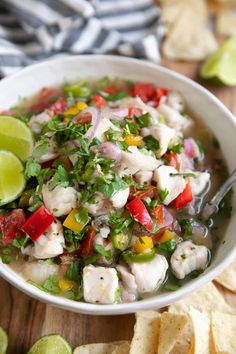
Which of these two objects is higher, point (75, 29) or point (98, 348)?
point (75, 29)

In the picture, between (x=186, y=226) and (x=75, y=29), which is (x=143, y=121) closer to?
(x=186, y=226)

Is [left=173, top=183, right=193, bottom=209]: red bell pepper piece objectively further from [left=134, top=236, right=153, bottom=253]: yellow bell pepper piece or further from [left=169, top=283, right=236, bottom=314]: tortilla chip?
[left=169, top=283, right=236, bottom=314]: tortilla chip

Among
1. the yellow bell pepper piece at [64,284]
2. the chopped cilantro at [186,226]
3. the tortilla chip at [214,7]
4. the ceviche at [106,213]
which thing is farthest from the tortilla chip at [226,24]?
the yellow bell pepper piece at [64,284]

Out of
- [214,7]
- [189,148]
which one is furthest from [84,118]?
[214,7]

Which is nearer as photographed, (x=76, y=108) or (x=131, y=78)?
(x=76, y=108)

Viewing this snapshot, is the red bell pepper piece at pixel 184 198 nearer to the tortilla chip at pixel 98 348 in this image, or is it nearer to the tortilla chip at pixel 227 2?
the tortilla chip at pixel 98 348

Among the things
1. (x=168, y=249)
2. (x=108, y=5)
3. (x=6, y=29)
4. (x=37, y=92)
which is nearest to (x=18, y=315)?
(x=168, y=249)

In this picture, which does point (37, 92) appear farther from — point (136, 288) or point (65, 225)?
point (136, 288)
